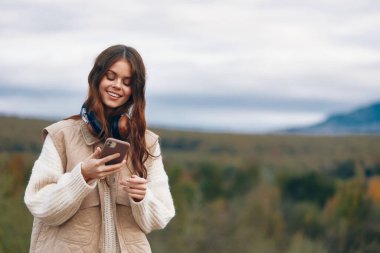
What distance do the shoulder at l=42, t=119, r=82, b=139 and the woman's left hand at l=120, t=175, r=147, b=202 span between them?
315mm

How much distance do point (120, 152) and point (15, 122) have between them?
82736 mm

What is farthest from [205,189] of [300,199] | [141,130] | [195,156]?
[141,130]

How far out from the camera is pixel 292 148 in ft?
340

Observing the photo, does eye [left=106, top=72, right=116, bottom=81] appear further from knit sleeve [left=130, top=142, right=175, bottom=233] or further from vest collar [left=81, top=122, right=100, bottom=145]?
knit sleeve [left=130, top=142, right=175, bottom=233]

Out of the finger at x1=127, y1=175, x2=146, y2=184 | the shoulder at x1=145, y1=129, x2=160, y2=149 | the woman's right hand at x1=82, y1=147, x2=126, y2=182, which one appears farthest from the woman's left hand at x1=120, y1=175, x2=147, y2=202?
the shoulder at x1=145, y1=129, x2=160, y2=149

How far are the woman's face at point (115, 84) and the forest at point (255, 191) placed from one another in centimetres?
775

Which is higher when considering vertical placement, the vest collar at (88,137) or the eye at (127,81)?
the eye at (127,81)

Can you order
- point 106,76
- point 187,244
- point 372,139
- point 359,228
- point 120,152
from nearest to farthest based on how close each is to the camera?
point 120,152 < point 106,76 < point 187,244 < point 359,228 < point 372,139

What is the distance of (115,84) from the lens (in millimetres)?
3898

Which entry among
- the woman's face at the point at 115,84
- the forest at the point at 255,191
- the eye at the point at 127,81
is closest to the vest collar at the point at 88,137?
the woman's face at the point at 115,84

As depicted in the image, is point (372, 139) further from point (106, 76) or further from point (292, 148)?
point (106, 76)

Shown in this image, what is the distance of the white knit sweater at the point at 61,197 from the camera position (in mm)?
3732

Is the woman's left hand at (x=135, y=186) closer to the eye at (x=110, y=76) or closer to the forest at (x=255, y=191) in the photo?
the eye at (x=110, y=76)

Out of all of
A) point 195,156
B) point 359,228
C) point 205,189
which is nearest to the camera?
point 359,228
